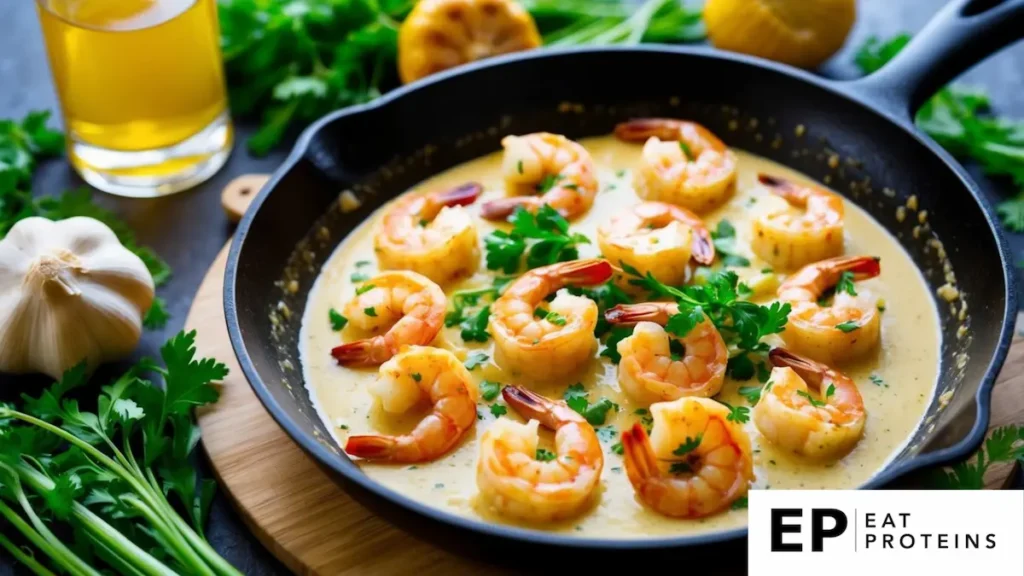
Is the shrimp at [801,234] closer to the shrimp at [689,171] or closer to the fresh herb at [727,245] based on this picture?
the fresh herb at [727,245]

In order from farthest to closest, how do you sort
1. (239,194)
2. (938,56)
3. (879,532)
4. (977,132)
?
(977,132), (239,194), (938,56), (879,532)

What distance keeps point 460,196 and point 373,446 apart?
119 cm

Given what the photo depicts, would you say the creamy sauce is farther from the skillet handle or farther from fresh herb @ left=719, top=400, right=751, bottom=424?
the skillet handle

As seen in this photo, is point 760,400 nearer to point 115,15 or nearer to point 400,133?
point 400,133

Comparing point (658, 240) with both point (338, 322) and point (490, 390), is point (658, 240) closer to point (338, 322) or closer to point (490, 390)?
point (490, 390)

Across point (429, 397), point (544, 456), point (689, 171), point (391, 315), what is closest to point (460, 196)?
point (391, 315)

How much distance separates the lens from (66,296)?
358 cm

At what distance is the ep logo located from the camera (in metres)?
2.96

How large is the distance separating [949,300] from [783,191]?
2.14 ft

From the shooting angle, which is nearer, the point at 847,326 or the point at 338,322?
the point at 847,326

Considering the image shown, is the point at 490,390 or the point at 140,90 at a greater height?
the point at 140,90

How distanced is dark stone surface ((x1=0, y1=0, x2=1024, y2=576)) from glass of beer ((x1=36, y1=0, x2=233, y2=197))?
90 mm

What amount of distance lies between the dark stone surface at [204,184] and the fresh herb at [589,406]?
0.87m

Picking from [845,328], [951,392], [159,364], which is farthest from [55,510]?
[951,392]
